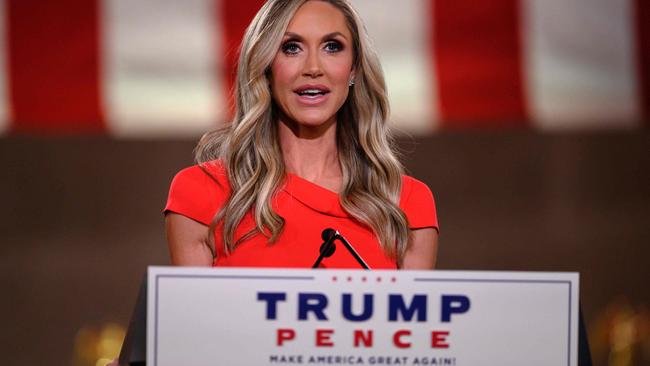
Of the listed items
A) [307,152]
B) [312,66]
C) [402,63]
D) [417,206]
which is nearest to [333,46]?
[312,66]

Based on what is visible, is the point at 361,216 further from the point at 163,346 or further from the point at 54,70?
the point at 54,70

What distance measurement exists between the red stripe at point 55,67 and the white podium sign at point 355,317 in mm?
1914

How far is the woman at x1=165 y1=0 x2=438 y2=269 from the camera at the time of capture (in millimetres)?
1534

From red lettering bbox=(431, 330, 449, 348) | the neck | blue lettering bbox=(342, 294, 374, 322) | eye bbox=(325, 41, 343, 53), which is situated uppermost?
eye bbox=(325, 41, 343, 53)

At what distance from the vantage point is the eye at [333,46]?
5.36 ft

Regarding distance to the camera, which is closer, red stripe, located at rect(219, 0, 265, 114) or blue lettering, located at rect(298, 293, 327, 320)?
blue lettering, located at rect(298, 293, 327, 320)

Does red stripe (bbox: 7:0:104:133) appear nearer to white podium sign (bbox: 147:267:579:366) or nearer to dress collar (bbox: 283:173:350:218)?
dress collar (bbox: 283:173:350:218)

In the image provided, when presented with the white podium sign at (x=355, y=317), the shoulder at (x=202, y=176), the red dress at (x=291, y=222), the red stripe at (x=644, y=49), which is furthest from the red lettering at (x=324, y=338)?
the red stripe at (x=644, y=49)

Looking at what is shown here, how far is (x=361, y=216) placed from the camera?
62.2 inches

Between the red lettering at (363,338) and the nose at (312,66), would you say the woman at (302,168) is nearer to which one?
the nose at (312,66)

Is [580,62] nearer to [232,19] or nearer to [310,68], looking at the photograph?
[232,19]

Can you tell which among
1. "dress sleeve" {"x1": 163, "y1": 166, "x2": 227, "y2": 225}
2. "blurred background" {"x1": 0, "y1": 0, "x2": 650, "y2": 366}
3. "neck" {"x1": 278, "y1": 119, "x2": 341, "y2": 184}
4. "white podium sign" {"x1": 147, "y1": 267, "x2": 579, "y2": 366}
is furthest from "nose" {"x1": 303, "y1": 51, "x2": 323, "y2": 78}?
"blurred background" {"x1": 0, "y1": 0, "x2": 650, "y2": 366}

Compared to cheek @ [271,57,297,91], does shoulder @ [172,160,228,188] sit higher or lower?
lower

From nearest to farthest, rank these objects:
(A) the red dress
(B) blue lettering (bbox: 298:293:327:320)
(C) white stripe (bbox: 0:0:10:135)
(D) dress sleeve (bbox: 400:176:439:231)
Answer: (B) blue lettering (bbox: 298:293:327:320), (A) the red dress, (D) dress sleeve (bbox: 400:176:439:231), (C) white stripe (bbox: 0:0:10:135)
